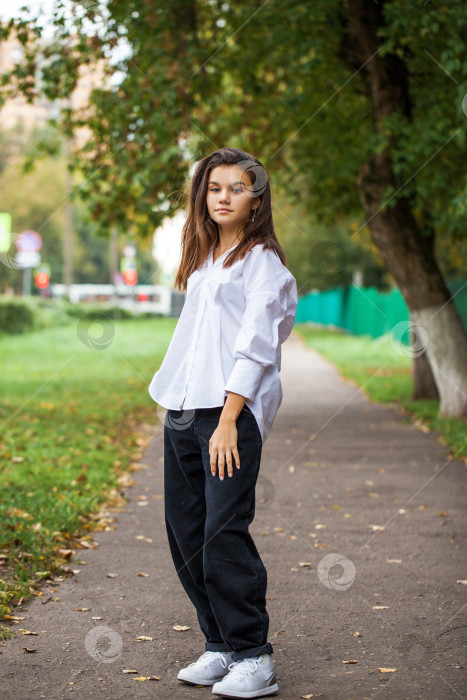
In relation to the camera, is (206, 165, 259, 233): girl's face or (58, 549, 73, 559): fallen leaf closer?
(206, 165, 259, 233): girl's face

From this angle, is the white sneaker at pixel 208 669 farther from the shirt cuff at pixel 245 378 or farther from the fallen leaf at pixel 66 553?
the fallen leaf at pixel 66 553

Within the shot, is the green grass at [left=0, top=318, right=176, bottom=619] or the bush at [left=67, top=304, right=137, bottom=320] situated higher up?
the green grass at [left=0, top=318, right=176, bottom=619]

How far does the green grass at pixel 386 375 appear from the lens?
1023 centimetres

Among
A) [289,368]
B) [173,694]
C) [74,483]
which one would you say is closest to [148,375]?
[289,368]

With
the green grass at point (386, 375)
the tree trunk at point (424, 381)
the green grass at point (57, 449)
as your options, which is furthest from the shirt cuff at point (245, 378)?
the tree trunk at point (424, 381)

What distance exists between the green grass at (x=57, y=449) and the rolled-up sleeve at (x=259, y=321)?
6.20 ft

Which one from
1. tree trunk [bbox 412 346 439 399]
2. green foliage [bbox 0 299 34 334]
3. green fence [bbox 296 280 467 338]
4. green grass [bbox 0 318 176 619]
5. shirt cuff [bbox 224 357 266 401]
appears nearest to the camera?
shirt cuff [bbox 224 357 266 401]

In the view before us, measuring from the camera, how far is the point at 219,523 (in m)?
3.21

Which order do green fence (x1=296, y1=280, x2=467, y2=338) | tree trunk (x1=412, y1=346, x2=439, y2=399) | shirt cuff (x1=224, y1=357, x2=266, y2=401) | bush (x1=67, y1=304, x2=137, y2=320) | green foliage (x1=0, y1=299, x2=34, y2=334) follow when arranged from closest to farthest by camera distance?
1. shirt cuff (x1=224, y1=357, x2=266, y2=401)
2. tree trunk (x1=412, y1=346, x2=439, y2=399)
3. green fence (x1=296, y1=280, x2=467, y2=338)
4. green foliage (x1=0, y1=299, x2=34, y2=334)
5. bush (x1=67, y1=304, x2=137, y2=320)

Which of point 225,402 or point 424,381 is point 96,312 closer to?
point 424,381

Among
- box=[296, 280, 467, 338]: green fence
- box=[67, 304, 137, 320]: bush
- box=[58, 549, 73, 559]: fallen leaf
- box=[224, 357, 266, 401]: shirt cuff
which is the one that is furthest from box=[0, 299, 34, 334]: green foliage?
box=[224, 357, 266, 401]: shirt cuff

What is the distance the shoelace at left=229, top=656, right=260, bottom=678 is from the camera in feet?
10.7

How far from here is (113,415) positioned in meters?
11.9

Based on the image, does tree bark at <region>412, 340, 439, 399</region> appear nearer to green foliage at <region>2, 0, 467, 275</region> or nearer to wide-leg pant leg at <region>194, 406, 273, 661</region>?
green foliage at <region>2, 0, 467, 275</region>
